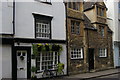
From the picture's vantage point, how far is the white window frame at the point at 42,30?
13.1 meters

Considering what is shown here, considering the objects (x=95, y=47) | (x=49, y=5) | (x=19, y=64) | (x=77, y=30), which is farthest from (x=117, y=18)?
(x=19, y=64)

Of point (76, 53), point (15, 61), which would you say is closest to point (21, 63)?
point (15, 61)

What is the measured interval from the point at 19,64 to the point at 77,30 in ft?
23.7

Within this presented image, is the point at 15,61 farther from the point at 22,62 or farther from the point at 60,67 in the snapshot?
the point at 60,67

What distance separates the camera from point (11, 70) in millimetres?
11211

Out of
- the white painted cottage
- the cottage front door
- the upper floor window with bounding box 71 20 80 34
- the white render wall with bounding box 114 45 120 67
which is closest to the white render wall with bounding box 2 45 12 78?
the white painted cottage

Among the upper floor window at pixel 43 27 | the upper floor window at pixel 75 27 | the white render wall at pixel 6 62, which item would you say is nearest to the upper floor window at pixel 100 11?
the upper floor window at pixel 75 27

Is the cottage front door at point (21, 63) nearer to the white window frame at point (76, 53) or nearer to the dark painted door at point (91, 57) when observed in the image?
the white window frame at point (76, 53)

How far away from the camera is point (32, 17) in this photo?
498 inches

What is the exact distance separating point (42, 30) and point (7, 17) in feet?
10.5

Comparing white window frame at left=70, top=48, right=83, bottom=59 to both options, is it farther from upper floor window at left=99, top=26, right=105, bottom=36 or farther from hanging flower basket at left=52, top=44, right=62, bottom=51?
upper floor window at left=99, top=26, right=105, bottom=36

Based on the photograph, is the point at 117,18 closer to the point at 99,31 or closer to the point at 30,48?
the point at 99,31

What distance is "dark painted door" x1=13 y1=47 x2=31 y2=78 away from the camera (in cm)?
1153

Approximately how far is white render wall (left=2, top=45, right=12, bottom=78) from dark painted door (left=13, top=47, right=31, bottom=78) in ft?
1.37
